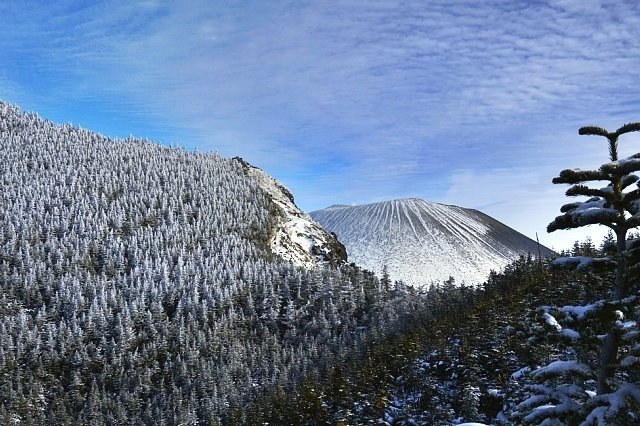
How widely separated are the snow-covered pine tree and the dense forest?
0.05 meters

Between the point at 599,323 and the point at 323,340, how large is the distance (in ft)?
439

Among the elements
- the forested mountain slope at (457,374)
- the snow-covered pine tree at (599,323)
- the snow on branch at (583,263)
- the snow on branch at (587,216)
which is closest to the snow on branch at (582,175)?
the snow-covered pine tree at (599,323)

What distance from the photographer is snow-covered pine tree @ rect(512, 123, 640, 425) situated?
12906 mm

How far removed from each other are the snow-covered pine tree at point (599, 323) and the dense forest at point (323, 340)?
48 mm

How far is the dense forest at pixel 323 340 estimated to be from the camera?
13828 mm

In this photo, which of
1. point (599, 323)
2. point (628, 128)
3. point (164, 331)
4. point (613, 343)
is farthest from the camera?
point (164, 331)

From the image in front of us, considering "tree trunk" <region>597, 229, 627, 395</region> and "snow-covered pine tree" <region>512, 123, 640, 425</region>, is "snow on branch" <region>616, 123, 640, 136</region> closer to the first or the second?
"snow-covered pine tree" <region>512, 123, 640, 425</region>

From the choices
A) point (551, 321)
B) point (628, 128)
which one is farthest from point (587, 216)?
point (551, 321)

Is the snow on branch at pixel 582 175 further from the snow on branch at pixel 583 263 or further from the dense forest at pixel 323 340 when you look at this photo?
the snow on branch at pixel 583 263

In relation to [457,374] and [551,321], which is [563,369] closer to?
[551,321]

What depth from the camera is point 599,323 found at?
12977mm

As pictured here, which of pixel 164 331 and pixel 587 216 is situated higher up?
pixel 587 216

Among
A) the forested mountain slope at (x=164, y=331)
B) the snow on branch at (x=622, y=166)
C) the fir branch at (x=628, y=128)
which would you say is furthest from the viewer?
the forested mountain slope at (x=164, y=331)

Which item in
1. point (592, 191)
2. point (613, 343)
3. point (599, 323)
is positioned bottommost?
point (613, 343)
